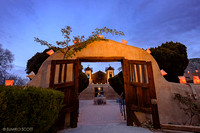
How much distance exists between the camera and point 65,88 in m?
4.03

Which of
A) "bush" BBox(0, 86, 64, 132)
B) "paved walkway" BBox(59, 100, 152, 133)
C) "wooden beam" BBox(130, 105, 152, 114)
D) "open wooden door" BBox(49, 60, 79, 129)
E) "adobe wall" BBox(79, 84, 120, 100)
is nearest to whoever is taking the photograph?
"bush" BBox(0, 86, 64, 132)

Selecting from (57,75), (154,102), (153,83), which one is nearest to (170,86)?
(153,83)

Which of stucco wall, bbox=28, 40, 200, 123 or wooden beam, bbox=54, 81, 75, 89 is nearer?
wooden beam, bbox=54, 81, 75, 89

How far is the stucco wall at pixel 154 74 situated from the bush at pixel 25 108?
216 centimetres

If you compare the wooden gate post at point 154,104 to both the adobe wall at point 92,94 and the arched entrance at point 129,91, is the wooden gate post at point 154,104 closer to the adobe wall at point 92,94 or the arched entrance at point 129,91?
the arched entrance at point 129,91

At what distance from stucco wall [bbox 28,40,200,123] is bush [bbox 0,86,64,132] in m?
2.16

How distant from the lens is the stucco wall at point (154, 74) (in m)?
4.15

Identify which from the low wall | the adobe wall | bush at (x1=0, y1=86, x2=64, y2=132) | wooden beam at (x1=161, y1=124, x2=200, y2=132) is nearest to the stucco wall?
the low wall

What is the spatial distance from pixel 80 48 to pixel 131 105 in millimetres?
3280

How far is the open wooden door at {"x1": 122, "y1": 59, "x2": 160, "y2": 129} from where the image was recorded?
13.0 ft

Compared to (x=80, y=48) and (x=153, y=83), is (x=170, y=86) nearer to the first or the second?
(x=153, y=83)

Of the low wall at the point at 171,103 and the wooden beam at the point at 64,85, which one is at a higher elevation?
the wooden beam at the point at 64,85

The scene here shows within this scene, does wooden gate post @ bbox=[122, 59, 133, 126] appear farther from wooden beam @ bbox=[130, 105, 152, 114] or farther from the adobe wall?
the adobe wall

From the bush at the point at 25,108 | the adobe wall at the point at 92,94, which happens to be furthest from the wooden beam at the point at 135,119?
the adobe wall at the point at 92,94
